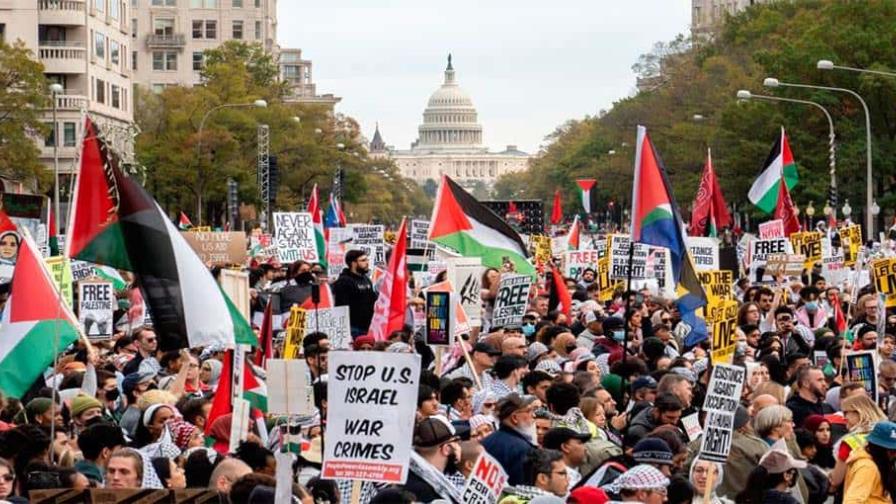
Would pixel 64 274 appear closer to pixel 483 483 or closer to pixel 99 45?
pixel 483 483

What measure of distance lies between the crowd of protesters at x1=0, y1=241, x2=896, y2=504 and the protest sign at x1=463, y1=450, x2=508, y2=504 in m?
0.16

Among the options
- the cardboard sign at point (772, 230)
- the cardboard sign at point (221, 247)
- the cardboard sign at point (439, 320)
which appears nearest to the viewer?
the cardboard sign at point (439, 320)

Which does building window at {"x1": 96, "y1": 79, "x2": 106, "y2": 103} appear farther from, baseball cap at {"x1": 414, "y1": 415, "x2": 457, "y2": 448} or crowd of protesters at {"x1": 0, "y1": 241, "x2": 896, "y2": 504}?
baseball cap at {"x1": 414, "y1": 415, "x2": 457, "y2": 448}

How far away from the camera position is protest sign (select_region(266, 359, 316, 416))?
1164cm

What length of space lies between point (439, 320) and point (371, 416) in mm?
7640

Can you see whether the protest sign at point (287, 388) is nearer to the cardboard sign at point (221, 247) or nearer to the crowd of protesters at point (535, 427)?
the crowd of protesters at point (535, 427)

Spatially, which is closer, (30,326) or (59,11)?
(30,326)

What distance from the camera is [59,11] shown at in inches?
3469

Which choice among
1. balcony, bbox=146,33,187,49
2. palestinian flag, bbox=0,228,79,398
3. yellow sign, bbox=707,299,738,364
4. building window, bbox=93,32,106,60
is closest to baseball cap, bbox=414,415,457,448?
palestinian flag, bbox=0,228,79,398

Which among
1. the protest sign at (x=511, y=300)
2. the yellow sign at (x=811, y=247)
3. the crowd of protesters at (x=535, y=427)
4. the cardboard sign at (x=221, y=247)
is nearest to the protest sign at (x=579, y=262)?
the cardboard sign at (x=221, y=247)

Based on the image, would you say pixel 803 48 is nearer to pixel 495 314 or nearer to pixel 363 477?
pixel 495 314

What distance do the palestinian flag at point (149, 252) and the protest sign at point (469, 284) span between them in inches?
337

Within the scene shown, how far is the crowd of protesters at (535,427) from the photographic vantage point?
37.9 feet

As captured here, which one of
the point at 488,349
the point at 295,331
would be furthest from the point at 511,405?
the point at 295,331
